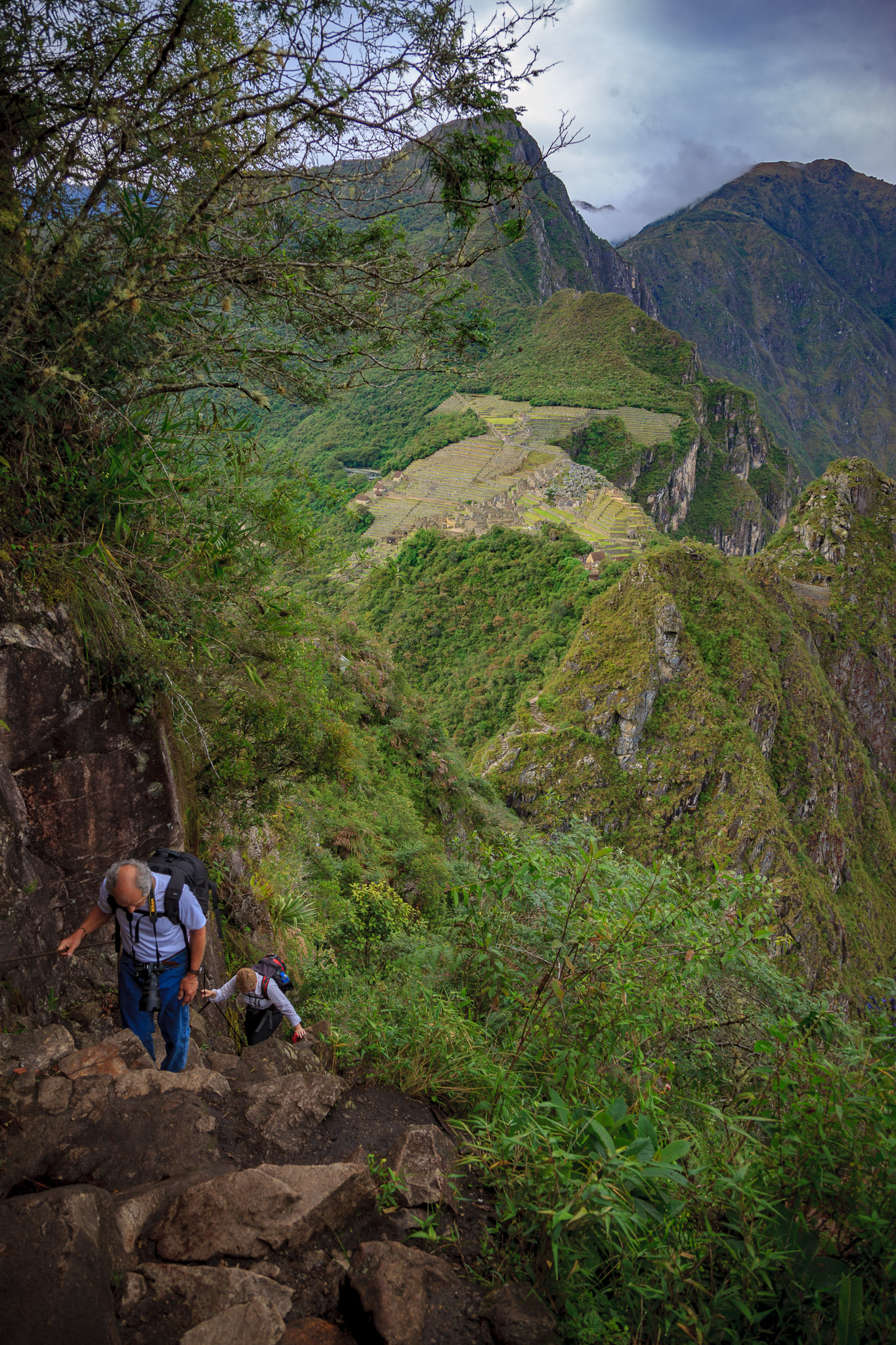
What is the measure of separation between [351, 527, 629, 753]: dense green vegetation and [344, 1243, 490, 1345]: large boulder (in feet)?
109

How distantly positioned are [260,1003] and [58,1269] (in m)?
1.98

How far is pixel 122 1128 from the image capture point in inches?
102

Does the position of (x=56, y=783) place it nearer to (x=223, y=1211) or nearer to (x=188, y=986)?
(x=188, y=986)

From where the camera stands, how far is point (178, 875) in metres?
2.99

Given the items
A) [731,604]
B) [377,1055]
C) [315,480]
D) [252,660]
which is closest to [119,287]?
[315,480]

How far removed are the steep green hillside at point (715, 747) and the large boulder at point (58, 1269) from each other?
18.8 meters

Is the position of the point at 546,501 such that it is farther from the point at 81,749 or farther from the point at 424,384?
the point at 81,749

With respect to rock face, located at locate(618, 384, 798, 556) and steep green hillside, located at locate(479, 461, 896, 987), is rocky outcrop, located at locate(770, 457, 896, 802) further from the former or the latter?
rock face, located at locate(618, 384, 798, 556)

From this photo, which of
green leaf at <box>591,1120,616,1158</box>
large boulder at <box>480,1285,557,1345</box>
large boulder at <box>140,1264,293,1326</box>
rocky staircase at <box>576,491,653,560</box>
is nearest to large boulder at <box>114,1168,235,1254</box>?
large boulder at <box>140,1264,293,1326</box>

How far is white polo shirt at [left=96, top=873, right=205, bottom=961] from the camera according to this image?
9.53 feet

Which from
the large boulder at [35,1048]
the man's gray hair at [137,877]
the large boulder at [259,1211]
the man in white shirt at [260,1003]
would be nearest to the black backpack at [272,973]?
the man in white shirt at [260,1003]

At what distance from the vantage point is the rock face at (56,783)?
120 inches

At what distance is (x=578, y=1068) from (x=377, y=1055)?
119 centimetres

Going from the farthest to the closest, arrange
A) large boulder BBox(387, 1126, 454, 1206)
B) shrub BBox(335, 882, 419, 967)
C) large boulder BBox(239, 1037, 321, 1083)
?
shrub BBox(335, 882, 419, 967), large boulder BBox(239, 1037, 321, 1083), large boulder BBox(387, 1126, 454, 1206)
